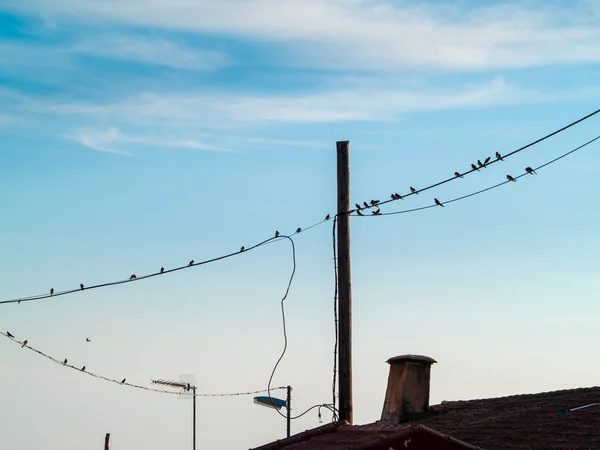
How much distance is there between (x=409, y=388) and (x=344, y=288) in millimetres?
3884

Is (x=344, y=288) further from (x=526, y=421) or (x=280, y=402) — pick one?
(x=280, y=402)

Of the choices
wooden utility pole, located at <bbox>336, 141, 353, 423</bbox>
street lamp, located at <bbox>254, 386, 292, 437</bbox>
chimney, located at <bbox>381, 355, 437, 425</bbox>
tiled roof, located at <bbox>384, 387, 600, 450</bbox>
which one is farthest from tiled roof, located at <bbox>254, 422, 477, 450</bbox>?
street lamp, located at <bbox>254, 386, 292, 437</bbox>

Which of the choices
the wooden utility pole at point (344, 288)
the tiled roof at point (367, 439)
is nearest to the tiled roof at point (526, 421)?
the tiled roof at point (367, 439)

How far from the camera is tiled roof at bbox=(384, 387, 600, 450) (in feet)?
49.6

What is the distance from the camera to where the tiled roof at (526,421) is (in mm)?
15133

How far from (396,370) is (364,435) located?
4.31m

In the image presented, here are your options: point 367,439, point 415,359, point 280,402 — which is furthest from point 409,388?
point 280,402

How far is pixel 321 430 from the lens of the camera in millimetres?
16984

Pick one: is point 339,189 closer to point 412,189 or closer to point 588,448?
point 412,189

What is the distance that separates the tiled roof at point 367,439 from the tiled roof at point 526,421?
53.7 inches

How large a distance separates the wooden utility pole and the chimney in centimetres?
325

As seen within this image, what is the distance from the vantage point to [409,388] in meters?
19.9

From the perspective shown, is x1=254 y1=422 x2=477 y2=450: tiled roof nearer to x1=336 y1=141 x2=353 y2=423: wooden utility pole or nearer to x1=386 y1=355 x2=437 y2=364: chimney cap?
x1=336 y1=141 x2=353 y2=423: wooden utility pole

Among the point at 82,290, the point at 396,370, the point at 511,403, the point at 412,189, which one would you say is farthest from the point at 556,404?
the point at 82,290
